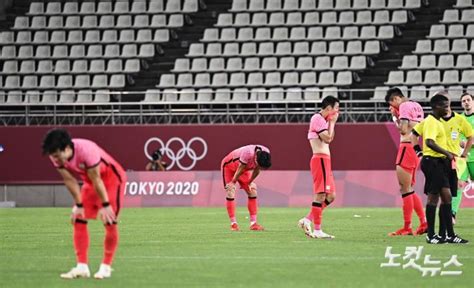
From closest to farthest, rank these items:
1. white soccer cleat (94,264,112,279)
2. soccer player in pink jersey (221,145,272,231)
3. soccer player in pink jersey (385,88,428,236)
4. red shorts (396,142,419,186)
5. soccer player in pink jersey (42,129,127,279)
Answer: soccer player in pink jersey (42,129,127,279)
white soccer cleat (94,264,112,279)
soccer player in pink jersey (385,88,428,236)
red shorts (396,142,419,186)
soccer player in pink jersey (221,145,272,231)

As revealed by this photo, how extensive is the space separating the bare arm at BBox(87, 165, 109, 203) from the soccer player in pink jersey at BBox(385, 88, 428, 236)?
8.60 m

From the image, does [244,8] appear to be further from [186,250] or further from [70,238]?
[186,250]

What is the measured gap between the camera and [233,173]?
75.9 feet

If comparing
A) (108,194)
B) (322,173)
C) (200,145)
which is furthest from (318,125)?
(200,145)

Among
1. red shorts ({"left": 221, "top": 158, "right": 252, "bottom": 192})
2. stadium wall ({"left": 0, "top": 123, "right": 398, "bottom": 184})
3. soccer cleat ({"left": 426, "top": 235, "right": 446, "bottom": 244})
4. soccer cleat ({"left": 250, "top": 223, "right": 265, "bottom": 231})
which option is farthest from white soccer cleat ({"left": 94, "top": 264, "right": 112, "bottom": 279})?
stadium wall ({"left": 0, "top": 123, "right": 398, "bottom": 184})

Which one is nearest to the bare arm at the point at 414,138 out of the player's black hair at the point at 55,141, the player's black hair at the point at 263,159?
Answer: the player's black hair at the point at 263,159

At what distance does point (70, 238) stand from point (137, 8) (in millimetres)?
24780

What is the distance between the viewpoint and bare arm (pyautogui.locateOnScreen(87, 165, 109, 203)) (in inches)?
499

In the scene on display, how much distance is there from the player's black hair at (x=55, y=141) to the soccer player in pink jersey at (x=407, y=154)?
29.9 ft

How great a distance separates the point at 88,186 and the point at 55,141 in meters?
0.97

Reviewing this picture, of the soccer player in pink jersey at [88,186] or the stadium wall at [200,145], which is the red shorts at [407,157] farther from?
the stadium wall at [200,145]

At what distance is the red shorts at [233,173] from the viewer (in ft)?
74.5

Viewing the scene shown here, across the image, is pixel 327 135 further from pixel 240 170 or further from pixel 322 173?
pixel 240 170

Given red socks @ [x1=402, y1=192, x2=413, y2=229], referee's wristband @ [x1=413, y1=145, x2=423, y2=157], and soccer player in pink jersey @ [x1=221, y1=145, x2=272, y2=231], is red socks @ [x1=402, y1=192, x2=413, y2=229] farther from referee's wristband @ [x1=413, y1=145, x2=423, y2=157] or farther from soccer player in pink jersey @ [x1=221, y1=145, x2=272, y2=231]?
soccer player in pink jersey @ [x1=221, y1=145, x2=272, y2=231]
